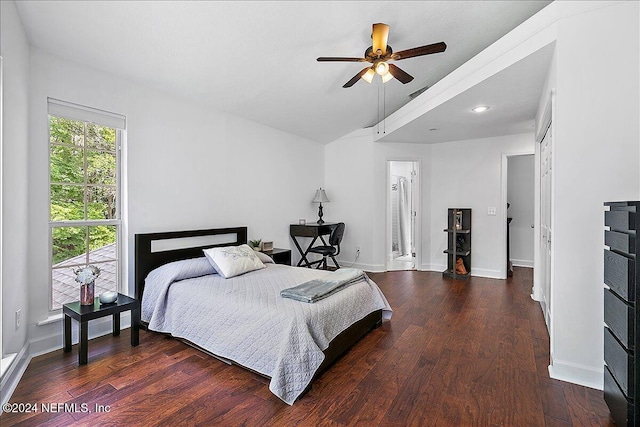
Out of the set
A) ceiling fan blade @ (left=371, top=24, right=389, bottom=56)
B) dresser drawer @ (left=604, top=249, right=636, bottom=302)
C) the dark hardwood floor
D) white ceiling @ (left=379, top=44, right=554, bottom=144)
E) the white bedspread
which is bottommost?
the dark hardwood floor

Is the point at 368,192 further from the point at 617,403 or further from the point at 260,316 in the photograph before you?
the point at 617,403

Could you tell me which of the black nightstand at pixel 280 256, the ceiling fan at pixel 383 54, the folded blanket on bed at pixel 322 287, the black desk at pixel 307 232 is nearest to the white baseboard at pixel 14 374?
the folded blanket on bed at pixel 322 287

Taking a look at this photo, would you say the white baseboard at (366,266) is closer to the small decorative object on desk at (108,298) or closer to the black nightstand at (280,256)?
the black nightstand at (280,256)

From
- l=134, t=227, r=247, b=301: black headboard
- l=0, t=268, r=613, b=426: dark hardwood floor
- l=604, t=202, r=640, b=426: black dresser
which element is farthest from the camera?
l=134, t=227, r=247, b=301: black headboard

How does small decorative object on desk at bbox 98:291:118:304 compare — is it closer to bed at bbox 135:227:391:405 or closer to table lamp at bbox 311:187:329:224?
bed at bbox 135:227:391:405

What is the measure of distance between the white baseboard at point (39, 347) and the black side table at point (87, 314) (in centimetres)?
14

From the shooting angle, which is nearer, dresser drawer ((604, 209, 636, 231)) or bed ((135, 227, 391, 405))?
dresser drawer ((604, 209, 636, 231))

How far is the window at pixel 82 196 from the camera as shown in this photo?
2.65 metres

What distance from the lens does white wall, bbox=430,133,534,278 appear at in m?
5.14

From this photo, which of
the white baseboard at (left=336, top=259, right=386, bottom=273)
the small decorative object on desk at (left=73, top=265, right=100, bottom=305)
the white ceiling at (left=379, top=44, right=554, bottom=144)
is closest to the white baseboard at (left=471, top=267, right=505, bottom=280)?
the white baseboard at (left=336, top=259, right=386, bottom=273)

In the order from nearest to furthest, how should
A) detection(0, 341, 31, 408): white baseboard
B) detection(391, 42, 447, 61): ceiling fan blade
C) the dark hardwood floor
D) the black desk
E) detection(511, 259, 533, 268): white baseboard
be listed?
1. the dark hardwood floor
2. detection(0, 341, 31, 408): white baseboard
3. detection(391, 42, 447, 61): ceiling fan blade
4. the black desk
5. detection(511, 259, 533, 268): white baseboard

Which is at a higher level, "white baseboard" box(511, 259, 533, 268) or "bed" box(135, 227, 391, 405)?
"bed" box(135, 227, 391, 405)

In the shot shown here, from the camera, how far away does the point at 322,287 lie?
8.50 feet

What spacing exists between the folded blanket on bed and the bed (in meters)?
0.04
